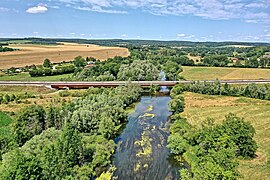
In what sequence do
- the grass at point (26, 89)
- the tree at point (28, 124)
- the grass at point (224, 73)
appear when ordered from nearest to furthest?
the tree at point (28, 124) → the grass at point (26, 89) → the grass at point (224, 73)

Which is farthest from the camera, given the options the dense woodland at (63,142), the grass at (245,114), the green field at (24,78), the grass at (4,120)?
the green field at (24,78)

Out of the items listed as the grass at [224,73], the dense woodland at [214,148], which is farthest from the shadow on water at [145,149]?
the grass at [224,73]

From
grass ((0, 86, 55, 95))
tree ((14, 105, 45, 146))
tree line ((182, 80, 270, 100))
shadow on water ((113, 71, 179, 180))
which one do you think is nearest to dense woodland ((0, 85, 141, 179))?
tree ((14, 105, 45, 146))

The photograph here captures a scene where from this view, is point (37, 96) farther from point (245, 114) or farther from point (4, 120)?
point (245, 114)

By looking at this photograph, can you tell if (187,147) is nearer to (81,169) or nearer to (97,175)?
(97,175)

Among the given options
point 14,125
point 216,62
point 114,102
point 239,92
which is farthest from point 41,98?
point 216,62

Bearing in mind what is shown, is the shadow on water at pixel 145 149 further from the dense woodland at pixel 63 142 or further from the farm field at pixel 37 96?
the farm field at pixel 37 96
